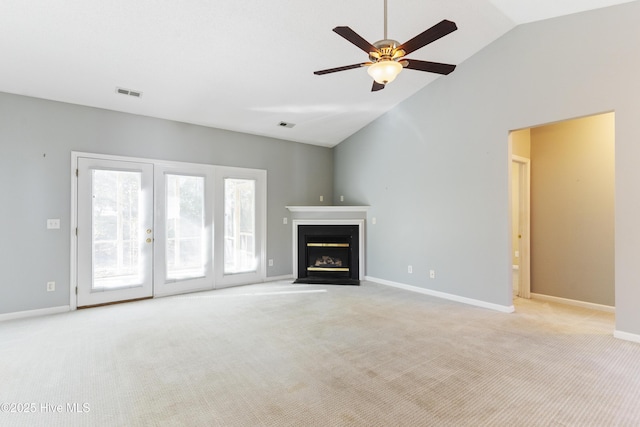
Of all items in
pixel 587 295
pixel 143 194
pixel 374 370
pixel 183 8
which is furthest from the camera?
pixel 143 194

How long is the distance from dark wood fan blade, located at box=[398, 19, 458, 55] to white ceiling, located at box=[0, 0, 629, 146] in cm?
117

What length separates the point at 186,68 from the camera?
3588mm

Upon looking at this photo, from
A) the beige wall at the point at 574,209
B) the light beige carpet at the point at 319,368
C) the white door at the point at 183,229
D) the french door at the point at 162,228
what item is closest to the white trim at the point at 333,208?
the french door at the point at 162,228

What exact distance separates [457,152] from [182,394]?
439 cm

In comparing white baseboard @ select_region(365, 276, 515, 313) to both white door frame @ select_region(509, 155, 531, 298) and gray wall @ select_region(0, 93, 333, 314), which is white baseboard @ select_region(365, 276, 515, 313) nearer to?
white door frame @ select_region(509, 155, 531, 298)

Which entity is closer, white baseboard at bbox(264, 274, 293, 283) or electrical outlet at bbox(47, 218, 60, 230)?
electrical outlet at bbox(47, 218, 60, 230)

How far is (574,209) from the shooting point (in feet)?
14.3

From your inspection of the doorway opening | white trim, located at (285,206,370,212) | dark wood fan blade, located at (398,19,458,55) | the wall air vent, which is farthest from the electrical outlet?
the doorway opening

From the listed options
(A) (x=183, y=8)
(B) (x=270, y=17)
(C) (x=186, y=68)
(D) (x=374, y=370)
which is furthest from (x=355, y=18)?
(D) (x=374, y=370)

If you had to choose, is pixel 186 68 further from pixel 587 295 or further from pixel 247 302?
pixel 587 295

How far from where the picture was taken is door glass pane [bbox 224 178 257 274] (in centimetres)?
541

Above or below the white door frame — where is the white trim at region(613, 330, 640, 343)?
below

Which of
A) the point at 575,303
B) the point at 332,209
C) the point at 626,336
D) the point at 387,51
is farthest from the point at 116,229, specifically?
the point at 575,303

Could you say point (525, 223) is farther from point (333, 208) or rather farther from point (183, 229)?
point (183, 229)
